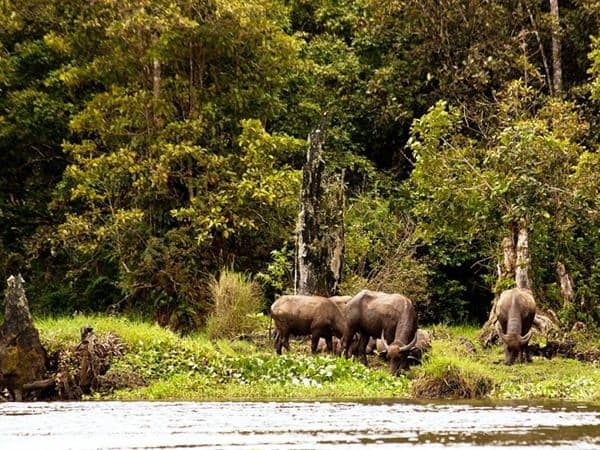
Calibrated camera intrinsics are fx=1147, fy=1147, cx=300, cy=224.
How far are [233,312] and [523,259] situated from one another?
7.01 m

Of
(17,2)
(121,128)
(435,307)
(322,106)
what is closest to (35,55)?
(17,2)

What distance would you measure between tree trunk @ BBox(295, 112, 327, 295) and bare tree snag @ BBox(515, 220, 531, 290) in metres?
4.69

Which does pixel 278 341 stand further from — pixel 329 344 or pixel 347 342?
pixel 347 342

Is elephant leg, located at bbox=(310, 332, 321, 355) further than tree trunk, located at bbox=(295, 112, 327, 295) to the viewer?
No

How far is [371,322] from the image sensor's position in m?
22.7

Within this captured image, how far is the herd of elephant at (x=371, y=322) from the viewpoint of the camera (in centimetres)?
2230

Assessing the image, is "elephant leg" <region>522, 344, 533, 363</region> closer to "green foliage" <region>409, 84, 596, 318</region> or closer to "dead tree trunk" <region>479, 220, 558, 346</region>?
"green foliage" <region>409, 84, 596, 318</region>

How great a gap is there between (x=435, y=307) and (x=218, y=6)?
11.9m

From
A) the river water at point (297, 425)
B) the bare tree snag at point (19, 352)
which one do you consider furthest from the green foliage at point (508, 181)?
the bare tree snag at point (19, 352)

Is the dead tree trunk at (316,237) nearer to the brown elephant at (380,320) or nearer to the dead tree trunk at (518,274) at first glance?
the dead tree trunk at (518,274)

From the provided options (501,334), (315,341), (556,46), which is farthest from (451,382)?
(556,46)

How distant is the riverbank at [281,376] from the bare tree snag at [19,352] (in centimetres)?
104

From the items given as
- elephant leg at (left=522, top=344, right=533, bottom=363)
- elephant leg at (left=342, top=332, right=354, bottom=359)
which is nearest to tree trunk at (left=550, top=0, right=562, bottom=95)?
elephant leg at (left=522, top=344, right=533, bottom=363)

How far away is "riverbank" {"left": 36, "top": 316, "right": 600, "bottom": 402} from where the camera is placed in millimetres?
17406
